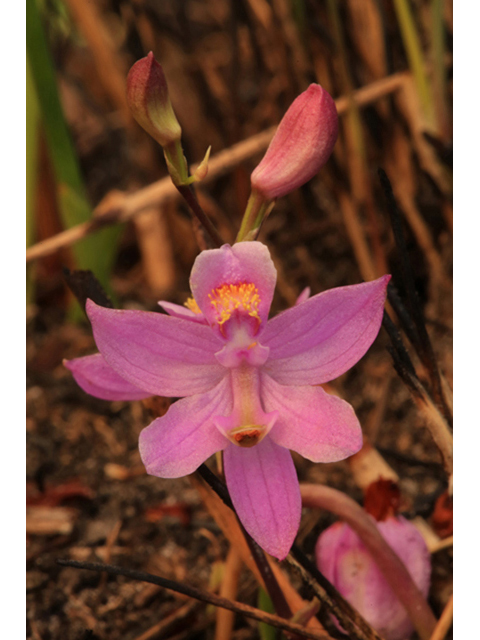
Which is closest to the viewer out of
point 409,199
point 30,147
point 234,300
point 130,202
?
point 234,300

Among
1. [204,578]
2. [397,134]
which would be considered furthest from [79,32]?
[204,578]

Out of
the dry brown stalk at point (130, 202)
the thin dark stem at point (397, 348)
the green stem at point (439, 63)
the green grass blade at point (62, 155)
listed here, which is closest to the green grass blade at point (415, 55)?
the green stem at point (439, 63)

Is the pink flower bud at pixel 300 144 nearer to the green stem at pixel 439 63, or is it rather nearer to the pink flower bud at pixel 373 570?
the pink flower bud at pixel 373 570

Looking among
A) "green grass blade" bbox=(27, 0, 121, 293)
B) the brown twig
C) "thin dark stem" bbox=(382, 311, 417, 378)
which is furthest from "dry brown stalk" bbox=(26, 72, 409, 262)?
the brown twig

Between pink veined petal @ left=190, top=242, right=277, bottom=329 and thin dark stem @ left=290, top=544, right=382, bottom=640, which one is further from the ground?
pink veined petal @ left=190, top=242, right=277, bottom=329

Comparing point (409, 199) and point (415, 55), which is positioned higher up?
→ point (415, 55)

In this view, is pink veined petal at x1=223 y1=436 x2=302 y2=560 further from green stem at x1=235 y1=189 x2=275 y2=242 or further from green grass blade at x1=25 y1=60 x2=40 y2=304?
green grass blade at x1=25 y1=60 x2=40 y2=304

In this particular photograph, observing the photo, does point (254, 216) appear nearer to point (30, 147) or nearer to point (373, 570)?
point (373, 570)

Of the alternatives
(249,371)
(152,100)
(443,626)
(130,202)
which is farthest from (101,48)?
(443,626)
